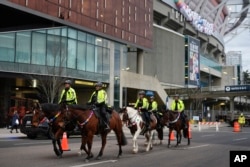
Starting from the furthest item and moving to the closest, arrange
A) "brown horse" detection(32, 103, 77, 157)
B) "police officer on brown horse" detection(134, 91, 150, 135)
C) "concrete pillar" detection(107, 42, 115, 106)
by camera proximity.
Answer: "concrete pillar" detection(107, 42, 115, 106), "police officer on brown horse" detection(134, 91, 150, 135), "brown horse" detection(32, 103, 77, 157)

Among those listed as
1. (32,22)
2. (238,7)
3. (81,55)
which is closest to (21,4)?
(32,22)

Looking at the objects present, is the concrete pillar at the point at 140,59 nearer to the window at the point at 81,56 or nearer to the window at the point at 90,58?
the window at the point at 90,58

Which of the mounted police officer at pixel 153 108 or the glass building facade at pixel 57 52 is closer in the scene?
the mounted police officer at pixel 153 108

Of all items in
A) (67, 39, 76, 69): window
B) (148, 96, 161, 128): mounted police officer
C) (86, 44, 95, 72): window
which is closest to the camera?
(148, 96, 161, 128): mounted police officer

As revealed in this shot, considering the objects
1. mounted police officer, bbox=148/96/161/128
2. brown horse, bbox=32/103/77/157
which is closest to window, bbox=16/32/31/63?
mounted police officer, bbox=148/96/161/128

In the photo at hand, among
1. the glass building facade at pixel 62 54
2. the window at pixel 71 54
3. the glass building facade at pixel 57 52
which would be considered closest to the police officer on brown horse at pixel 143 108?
the glass building facade at pixel 62 54

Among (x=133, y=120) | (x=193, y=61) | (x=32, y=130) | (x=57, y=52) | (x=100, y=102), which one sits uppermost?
(x=193, y=61)

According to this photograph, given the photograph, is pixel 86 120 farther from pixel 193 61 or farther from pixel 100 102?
pixel 193 61

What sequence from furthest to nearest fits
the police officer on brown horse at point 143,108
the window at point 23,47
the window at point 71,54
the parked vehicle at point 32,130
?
the window at point 71,54 → the window at point 23,47 → the parked vehicle at point 32,130 → the police officer on brown horse at point 143,108

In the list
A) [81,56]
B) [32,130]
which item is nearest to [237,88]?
[81,56]

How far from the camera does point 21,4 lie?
39.5m

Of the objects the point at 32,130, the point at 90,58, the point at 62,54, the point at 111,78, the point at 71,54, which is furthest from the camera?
the point at 111,78

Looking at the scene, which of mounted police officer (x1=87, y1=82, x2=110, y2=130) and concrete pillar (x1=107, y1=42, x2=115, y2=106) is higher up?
concrete pillar (x1=107, y1=42, x2=115, y2=106)

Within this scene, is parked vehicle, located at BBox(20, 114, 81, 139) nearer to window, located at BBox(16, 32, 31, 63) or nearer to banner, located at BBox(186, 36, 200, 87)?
window, located at BBox(16, 32, 31, 63)
